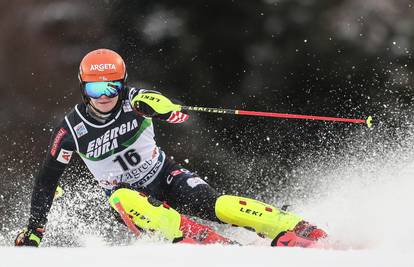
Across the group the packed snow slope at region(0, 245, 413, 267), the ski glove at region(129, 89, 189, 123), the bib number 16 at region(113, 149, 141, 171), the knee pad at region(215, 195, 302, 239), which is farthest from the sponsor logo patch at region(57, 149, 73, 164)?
the packed snow slope at region(0, 245, 413, 267)

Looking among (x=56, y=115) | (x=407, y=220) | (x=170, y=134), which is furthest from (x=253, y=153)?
(x=407, y=220)

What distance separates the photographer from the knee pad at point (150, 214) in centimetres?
348

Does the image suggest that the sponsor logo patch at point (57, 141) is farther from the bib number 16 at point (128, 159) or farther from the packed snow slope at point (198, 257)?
the packed snow slope at point (198, 257)

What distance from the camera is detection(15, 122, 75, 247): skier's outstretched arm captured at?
386 cm

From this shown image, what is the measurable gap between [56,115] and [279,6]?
2479 mm

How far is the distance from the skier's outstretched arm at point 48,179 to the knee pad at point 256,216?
3.35ft

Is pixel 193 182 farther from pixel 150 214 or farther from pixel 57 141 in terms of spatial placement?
pixel 57 141

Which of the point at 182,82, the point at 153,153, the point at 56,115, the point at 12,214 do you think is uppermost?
the point at 182,82

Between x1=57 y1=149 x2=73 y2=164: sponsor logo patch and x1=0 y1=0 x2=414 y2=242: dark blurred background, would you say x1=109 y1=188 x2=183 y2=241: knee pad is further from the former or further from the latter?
x1=0 y1=0 x2=414 y2=242: dark blurred background

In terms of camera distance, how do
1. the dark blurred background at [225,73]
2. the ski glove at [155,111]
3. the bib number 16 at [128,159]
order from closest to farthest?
the ski glove at [155,111], the bib number 16 at [128,159], the dark blurred background at [225,73]

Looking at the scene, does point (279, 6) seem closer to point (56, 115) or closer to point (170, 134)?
point (170, 134)

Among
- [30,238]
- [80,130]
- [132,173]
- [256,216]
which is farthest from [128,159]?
[256,216]

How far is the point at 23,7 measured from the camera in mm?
5973

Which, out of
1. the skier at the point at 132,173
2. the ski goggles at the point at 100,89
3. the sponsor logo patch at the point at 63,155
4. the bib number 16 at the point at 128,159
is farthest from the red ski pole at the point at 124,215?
the ski goggles at the point at 100,89
